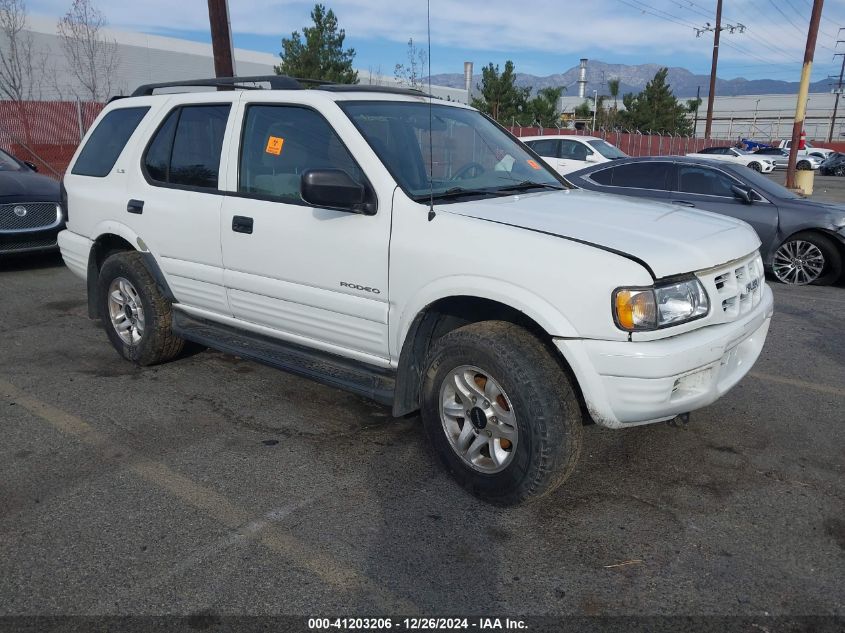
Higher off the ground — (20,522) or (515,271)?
(515,271)

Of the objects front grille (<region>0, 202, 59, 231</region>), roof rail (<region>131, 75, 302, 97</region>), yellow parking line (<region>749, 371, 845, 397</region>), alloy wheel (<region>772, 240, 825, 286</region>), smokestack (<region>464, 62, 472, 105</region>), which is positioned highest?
smokestack (<region>464, 62, 472, 105</region>)

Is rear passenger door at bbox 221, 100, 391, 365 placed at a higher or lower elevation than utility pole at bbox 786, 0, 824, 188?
lower

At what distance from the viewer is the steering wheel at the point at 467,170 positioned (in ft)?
12.6

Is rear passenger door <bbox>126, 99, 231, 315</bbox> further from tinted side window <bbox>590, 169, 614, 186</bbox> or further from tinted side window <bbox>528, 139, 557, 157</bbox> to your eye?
tinted side window <bbox>528, 139, 557, 157</bbox>

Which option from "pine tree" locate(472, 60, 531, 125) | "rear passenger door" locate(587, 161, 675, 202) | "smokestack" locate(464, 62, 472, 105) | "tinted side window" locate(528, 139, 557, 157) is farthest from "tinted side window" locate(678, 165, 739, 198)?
"pine tree" locate(472, 60, 531, 125)

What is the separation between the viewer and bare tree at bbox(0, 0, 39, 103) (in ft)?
88.6

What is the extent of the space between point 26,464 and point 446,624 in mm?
2472

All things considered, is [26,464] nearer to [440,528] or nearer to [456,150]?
[440,528]

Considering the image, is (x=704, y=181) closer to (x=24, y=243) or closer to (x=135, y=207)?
(x=135, y=207)

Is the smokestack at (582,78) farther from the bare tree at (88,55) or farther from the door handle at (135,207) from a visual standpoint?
the door handle at (135,207)

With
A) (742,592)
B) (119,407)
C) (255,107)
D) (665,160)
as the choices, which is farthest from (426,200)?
(665,160)

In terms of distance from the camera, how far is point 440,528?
311cm

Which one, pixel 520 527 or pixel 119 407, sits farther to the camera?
pixel 119 407

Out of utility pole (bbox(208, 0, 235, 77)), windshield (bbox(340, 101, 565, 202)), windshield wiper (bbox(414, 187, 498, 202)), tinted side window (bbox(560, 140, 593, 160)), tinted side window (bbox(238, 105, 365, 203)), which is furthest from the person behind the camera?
tinted side window (bbox(560, 140, 593, 160))
